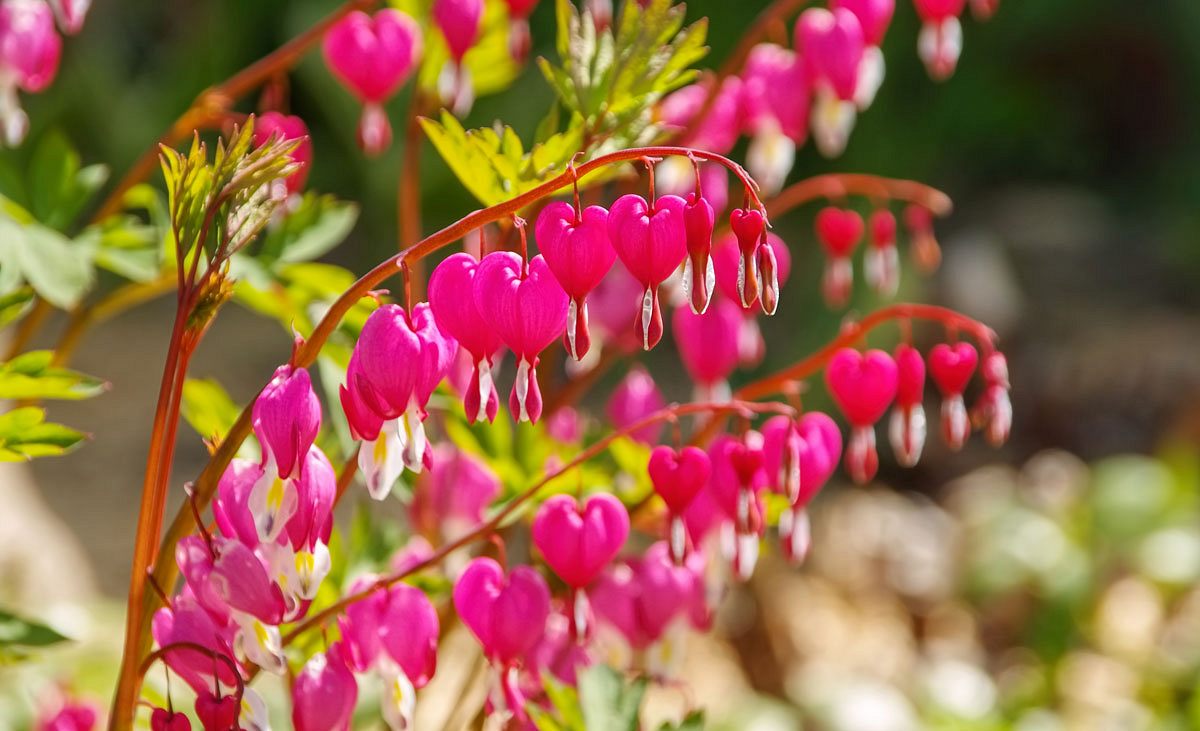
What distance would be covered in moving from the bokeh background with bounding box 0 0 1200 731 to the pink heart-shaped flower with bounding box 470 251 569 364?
1.80 m

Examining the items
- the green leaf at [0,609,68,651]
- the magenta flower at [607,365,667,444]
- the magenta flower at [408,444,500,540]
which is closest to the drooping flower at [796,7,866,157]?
the magenta flower at [607,365,667,444]

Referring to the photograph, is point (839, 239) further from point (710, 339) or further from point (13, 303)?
point (13, 303)

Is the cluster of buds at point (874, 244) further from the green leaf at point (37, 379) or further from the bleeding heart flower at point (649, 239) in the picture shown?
the green leaf at point (37, 379)

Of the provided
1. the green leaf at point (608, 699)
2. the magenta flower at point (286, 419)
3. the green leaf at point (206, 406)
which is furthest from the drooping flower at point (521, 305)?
the green leaf at point (206, 406)

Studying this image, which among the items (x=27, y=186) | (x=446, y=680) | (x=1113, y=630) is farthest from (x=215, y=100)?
(x=1113, y=630)

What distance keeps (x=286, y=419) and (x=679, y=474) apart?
306 millimetres

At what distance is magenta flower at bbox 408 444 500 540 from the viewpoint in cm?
125

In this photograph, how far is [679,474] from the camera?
94 centimetres

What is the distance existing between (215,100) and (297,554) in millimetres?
559

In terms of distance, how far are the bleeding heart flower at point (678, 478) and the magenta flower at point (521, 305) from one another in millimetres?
207

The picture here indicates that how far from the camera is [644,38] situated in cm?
94

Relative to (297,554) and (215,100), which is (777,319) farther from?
(297,554)

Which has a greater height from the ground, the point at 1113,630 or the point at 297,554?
the point at 297,554

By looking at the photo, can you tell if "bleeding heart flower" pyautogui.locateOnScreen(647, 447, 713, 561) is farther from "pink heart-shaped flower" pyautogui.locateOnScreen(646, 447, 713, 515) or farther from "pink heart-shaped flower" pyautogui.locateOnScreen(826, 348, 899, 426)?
"pink heart-shaped flower" pyautogui.locateOnScreen(826, 348, 899, 426)
